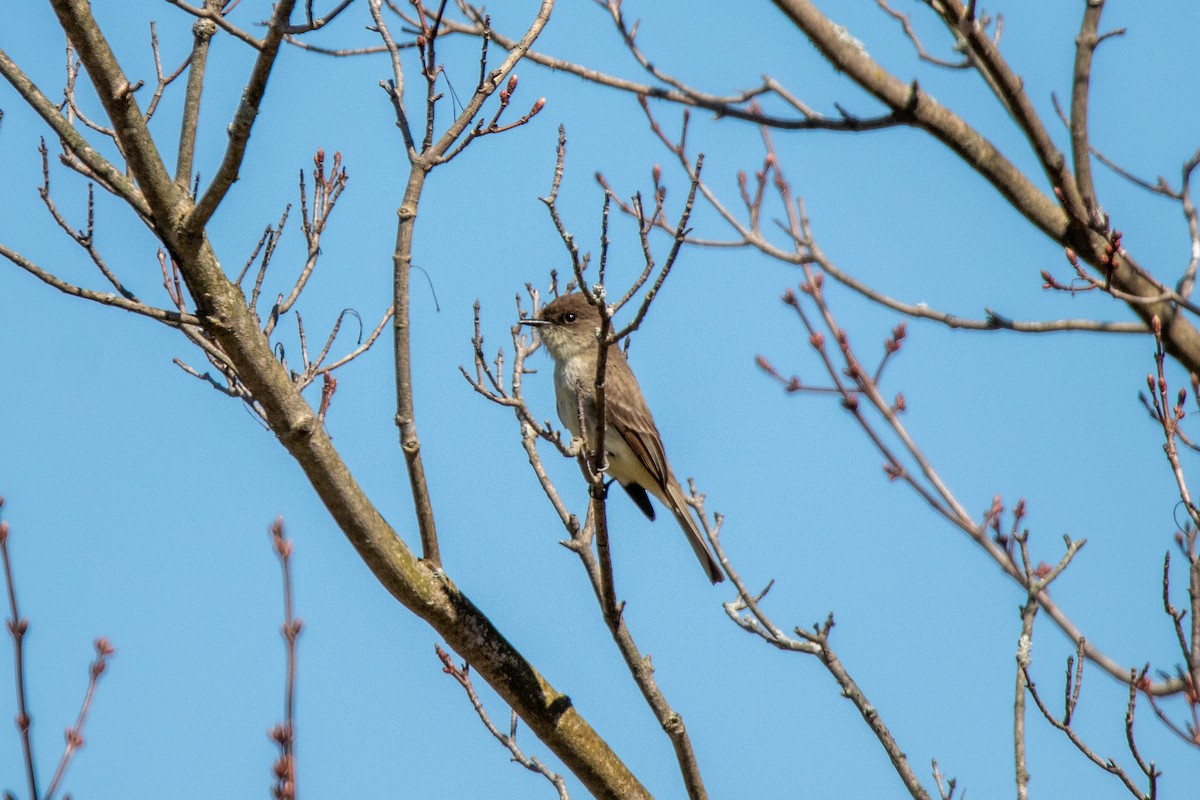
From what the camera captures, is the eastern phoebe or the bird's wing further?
the bird's wing

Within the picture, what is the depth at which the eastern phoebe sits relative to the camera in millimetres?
8445

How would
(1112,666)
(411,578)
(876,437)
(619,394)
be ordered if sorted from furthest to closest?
1. (619,394)
2. (876,437)
3. (1112,666)
4. (411,578)

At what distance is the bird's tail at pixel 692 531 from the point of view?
8.93 meters

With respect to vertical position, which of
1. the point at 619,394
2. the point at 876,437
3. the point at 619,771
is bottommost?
the point at 619,771

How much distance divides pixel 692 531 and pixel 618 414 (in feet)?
2.94

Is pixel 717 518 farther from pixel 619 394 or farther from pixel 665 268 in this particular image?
pixel 619 394

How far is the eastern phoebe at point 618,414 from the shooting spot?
845cm

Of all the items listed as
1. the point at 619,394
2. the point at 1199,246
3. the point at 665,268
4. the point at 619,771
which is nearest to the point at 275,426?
the point at 665,268

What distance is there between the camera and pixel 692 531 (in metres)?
9.00

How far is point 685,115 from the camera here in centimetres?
595

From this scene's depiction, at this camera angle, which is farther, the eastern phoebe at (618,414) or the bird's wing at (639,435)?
the bird's wing at (639,435)

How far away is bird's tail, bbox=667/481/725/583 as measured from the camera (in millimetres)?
8930

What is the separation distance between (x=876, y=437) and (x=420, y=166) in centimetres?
211

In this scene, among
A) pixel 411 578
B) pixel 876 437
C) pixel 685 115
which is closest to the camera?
pixel 411 578
